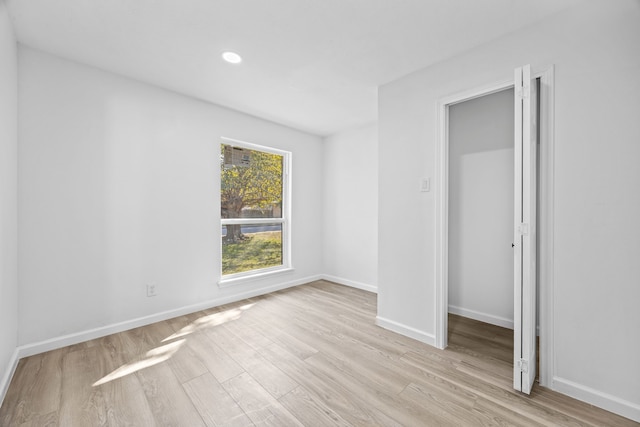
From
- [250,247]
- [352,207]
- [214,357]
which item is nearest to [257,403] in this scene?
[214,357]

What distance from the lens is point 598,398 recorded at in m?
1.61

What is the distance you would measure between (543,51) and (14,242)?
4017mm

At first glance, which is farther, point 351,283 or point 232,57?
point 351,283

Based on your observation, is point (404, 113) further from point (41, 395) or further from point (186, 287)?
point (41, 395)

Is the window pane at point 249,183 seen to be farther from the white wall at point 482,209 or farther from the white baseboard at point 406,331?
the white wall at point 482,209

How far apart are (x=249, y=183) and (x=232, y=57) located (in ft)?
5.82

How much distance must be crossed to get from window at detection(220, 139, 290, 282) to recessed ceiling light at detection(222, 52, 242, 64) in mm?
1240

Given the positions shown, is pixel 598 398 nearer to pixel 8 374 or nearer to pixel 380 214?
pixel 380 214

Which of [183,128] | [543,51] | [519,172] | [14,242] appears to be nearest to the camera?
[519,172]

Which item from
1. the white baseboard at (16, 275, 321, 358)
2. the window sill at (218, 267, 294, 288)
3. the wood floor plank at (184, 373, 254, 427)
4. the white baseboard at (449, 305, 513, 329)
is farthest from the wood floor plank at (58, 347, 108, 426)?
the white baseboard at (449, 305, 513, 329)

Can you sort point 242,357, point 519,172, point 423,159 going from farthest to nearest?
point 423,159
point 242,357
point 519,172

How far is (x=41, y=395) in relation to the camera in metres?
1.70

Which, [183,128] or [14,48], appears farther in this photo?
[183,128]

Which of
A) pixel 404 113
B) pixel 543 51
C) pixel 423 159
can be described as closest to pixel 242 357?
pixel 423 159
